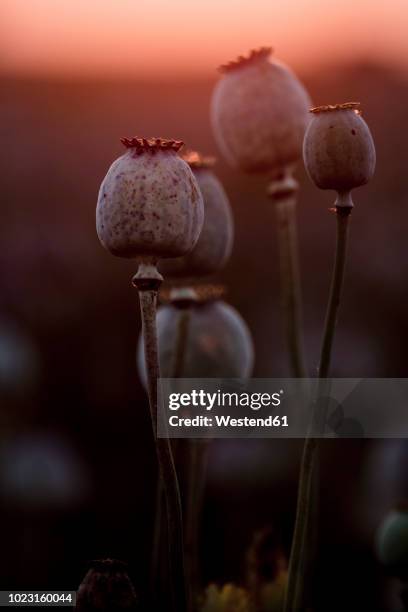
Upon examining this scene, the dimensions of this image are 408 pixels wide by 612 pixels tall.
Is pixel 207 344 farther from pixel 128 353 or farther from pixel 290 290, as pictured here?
pixel 128 353

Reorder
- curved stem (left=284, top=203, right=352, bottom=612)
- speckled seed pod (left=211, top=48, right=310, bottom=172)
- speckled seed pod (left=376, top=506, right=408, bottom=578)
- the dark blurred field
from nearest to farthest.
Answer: curved stem (left=284, top=203, right=352, bottom=612) → speckled seed pod (left=376, top=506, right=408, bottom=578) → speckled seed pod (left=211, top=48, right=310, bottom=172) → the dark blurred field

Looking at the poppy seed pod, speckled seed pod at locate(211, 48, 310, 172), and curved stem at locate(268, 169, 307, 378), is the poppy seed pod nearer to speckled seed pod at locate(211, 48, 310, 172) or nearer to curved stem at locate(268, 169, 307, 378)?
curved stem at locate(268, 169, 307, 378)

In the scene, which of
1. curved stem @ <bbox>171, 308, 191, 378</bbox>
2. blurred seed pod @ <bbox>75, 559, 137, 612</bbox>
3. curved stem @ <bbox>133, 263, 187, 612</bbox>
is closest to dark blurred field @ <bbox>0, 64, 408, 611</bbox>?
curved stem @ <bbox>171, 308, 191, 378</bbox>

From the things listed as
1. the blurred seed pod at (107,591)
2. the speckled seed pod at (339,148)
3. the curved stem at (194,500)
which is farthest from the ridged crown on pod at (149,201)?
the curved stem at (194,500)

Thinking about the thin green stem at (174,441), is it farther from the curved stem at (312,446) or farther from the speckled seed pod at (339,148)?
the speckled seed pod at (339,148)

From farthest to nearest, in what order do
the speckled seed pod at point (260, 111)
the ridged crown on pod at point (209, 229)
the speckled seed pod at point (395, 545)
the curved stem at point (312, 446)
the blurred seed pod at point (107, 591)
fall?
the speckled seed pod at point (260, 111), the ridged crown on pod at point (209, 229), the speckled seed pod at point (395, 545), the curved stem at point (312, 446), the blurred seed pod at point (107, 591)

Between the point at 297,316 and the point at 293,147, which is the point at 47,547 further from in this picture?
the point at 293,147
